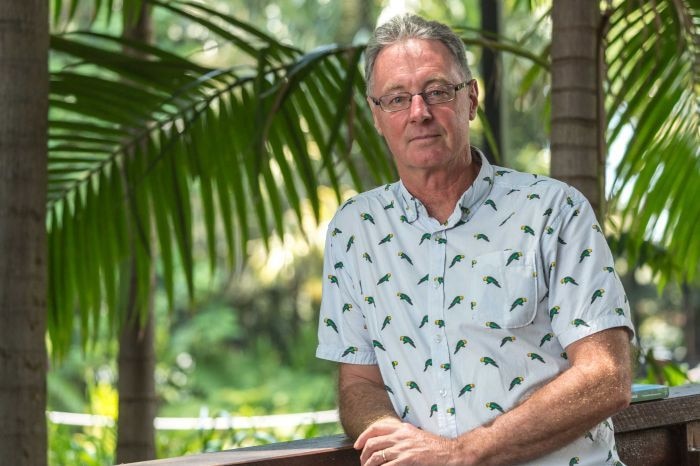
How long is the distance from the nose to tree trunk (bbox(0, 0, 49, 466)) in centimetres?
74

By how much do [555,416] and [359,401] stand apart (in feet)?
1.21

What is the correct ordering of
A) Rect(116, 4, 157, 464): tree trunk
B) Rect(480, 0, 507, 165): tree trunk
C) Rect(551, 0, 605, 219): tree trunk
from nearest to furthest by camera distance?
1. Rect(551, 0, 605, 219): tree trunk
2. Rect(116, 4, 157, 464): tree trunk
3. Rect(480, 0, 507, 165): tree trunk

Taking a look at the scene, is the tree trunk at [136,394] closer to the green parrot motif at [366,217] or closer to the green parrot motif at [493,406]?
the green parrot motif at [366,217]

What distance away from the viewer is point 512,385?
182 cm

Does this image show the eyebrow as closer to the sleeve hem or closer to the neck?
the neck

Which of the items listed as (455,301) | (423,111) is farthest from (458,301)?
(423,111)

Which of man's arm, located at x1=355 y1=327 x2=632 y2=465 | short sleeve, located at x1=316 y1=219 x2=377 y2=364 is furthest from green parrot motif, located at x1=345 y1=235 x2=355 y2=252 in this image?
man's arm, located at x1=355 y1=327 x2=632 y2=465

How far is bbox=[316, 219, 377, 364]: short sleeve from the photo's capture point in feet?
6.53

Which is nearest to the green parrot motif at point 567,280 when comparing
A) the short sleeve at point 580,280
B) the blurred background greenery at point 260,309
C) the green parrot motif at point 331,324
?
the short sleeve at point 580,280

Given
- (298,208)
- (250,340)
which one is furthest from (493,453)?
(250,340)

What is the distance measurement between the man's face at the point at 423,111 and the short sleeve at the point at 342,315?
0.22m

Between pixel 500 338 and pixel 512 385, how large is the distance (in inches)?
3.2

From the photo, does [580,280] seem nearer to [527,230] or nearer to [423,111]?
[527,230]

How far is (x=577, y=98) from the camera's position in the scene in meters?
2.43
